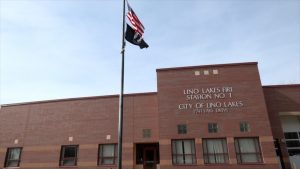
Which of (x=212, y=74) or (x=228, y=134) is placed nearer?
(x=228, y=134)

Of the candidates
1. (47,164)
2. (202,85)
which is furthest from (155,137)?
(47,164)

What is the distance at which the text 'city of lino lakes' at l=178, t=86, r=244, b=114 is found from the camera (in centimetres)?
2711

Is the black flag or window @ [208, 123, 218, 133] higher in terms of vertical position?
the black flag

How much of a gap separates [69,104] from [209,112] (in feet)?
50.4

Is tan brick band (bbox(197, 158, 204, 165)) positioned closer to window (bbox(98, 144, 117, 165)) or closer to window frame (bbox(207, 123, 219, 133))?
window frame (bbox(207, 123, 219, 133))

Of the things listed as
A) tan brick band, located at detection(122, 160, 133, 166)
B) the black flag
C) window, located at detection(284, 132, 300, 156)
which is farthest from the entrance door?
the black flag

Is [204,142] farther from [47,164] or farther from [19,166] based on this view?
[19,166]

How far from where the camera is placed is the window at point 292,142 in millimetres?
27828

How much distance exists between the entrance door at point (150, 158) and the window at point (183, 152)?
10.6 ft

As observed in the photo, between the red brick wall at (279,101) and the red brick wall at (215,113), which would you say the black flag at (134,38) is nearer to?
the red brick wall at (215,113)

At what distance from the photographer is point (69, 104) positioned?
3156 cm

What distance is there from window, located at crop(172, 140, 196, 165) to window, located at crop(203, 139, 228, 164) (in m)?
1.12

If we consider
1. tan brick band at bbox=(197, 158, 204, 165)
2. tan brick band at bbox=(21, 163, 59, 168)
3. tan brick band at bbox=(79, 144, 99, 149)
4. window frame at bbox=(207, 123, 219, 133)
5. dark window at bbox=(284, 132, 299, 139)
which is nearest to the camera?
tan brick band at bbox=(197, 158, 204, 165)

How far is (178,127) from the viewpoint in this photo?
27.1 m
